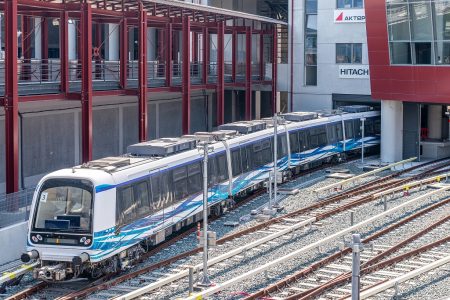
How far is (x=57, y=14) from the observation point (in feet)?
100

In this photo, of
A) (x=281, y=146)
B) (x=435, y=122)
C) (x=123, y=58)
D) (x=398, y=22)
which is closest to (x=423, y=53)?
(x=398, y=22)

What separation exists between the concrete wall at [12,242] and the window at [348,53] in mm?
28340

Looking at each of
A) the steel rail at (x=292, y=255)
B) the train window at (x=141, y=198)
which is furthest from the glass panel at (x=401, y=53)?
the train window at (x=141, y=198)

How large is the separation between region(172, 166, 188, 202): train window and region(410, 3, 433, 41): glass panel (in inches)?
717

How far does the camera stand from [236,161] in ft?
95.2

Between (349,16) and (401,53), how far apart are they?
790 cm

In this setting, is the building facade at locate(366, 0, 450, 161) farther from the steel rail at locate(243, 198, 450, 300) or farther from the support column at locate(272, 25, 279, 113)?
the steel rail at locate(243, 198, 450, 300)

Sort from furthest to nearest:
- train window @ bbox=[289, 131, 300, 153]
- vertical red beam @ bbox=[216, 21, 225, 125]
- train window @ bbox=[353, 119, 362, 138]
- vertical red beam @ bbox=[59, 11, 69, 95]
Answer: train window @ bbox=[353, 119, 362, 138] < vertical red beam @ bbox=[216, 21, 225, 125] < train window @ bbox=[289, 131, 300, 153] < vertical red beam @ bbox=[59, 11, 69, 95]

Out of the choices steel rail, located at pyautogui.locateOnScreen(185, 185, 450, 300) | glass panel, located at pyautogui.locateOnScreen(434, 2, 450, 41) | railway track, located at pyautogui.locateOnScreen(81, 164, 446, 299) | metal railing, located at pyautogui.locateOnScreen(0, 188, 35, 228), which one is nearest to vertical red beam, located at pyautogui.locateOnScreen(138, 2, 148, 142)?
railway track, located at pyautogui.locateOnScreen(81, 164, 446, 299)

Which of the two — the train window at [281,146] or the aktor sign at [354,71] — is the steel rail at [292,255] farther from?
the aktor sign at [354,71]

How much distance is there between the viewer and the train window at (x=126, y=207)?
802 inches

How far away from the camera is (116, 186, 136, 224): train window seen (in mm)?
20359

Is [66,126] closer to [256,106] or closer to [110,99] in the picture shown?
[110,99]

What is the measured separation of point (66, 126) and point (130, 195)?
14.1m
